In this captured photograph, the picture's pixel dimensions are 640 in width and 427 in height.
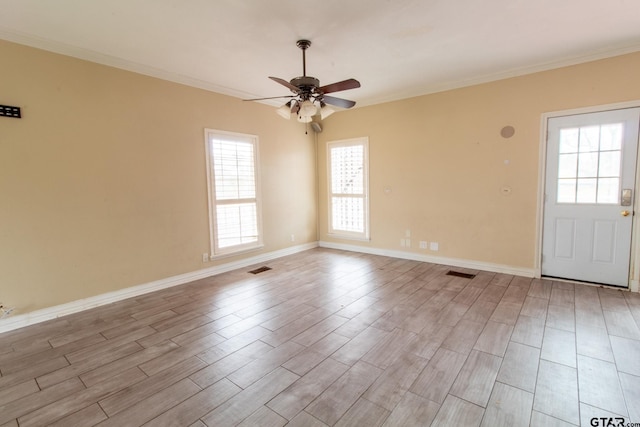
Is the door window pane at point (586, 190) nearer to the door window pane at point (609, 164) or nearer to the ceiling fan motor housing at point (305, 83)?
the door window pane at point (609, 164)

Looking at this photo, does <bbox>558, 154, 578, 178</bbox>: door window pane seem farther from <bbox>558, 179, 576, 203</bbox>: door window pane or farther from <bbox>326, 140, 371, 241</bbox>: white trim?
<bbox>326, 140, 371, 241</bbox>: white trim

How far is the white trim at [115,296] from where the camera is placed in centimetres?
300

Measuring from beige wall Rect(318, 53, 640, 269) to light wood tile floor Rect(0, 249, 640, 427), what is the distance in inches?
39.1

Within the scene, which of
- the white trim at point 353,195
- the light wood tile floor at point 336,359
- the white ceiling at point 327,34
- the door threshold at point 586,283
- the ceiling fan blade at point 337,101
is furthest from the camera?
the white trim at point 353,195

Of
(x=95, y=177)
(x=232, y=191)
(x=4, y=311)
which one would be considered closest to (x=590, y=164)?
(x=232, y=191)

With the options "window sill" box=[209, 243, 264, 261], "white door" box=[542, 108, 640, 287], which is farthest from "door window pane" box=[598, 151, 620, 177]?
"window sill" box=[209, 243, 264, 261]

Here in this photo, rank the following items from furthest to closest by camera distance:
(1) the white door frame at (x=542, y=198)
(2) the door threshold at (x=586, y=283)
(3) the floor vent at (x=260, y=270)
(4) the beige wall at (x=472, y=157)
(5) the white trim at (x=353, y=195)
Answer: (5) the white trim at (x=353, y=195) → (3) the floor vent at (x=260, y=270) → (4) the beige wall at (x=472, y=157) → (2) the door threshold at (x=586, y=283) → (1) the white door frame at (x=542, y=198)

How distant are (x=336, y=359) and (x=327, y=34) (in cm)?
304

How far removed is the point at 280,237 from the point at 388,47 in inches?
144

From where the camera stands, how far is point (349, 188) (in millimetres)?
6000

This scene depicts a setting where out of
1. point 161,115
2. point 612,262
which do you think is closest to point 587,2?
point 612,262

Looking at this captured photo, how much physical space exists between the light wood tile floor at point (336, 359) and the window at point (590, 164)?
1.20 meters

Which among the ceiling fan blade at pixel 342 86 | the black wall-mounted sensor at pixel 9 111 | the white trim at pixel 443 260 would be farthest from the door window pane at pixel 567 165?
the black wall-mounted sensor at pixel 9 111

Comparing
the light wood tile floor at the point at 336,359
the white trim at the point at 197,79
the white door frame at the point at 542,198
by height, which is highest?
the white trim at the point at 197,79
